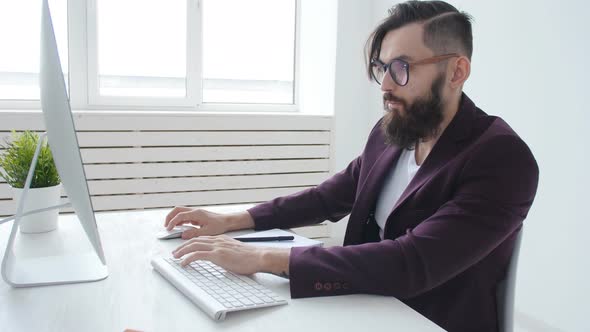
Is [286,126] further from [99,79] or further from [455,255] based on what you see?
[455,255]

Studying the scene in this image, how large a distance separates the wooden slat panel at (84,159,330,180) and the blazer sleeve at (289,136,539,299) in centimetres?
213

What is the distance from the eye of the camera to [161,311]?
3.13 feet

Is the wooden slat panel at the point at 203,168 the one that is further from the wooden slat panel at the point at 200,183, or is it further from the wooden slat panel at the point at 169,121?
the wooden slat panel at the point at 169,121

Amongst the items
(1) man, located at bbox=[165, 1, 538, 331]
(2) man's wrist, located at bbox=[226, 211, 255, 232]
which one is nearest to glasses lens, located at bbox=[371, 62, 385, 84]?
(1) man, located at bbox=[165, 1, 538, 331]

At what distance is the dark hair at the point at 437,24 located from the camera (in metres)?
1.45

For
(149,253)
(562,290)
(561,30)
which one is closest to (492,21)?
(561,30)

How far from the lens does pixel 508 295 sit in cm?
119

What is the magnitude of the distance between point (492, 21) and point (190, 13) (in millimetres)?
1829

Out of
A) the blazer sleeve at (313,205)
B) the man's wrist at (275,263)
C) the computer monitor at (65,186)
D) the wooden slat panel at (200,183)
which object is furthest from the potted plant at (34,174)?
the wooden slat panel at (200,183)

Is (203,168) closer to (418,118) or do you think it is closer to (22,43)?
(22,43)

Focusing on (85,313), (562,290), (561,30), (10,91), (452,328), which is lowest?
(562,290)

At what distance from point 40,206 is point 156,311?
612 mm

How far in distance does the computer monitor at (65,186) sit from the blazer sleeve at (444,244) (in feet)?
1.35

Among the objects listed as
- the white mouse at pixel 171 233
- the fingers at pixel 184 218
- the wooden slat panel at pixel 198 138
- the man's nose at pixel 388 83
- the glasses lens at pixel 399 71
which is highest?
the glasses lens at pixel 399 71
